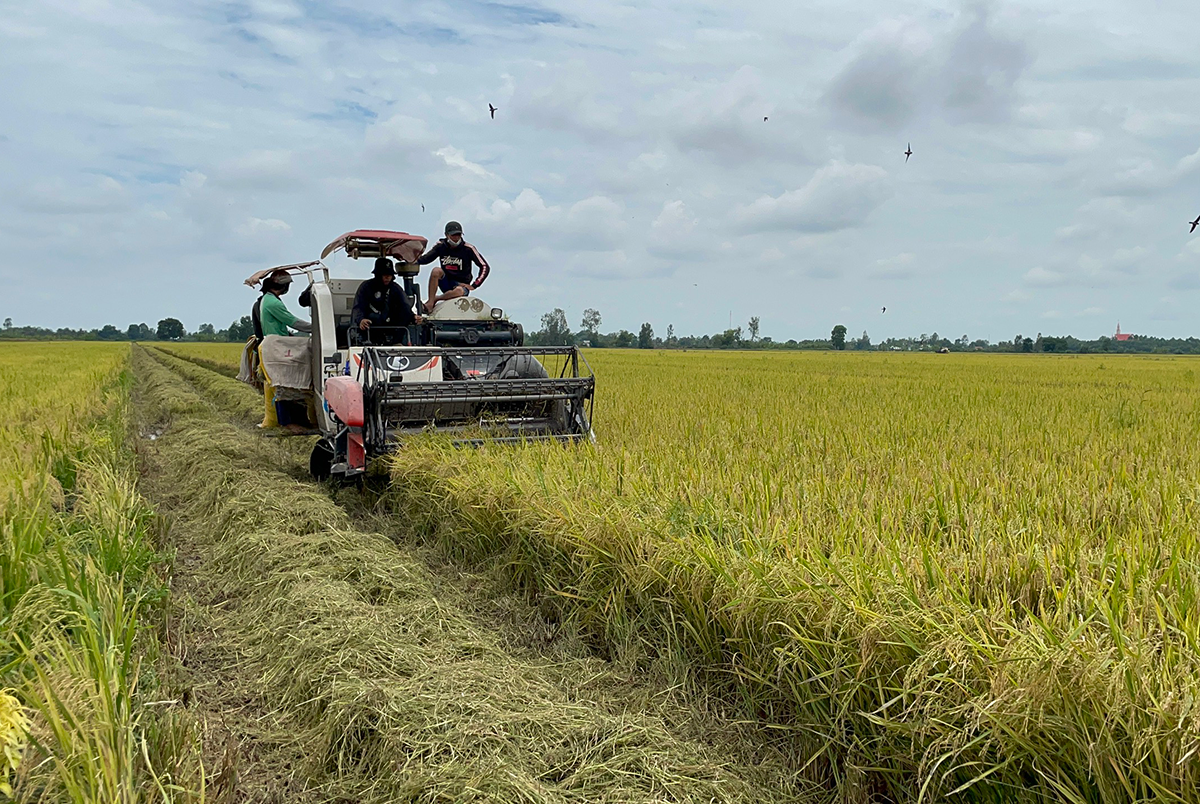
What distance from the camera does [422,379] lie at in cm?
666

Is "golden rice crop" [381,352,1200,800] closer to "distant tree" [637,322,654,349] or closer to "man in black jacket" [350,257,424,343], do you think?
"man in black jacket" [350,257,424,343]

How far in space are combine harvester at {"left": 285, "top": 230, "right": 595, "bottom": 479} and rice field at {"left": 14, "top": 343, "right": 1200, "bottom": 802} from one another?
1.55 ft

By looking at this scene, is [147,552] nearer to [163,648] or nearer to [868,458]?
[163,648]

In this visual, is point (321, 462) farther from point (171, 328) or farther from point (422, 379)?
point (171, 328)

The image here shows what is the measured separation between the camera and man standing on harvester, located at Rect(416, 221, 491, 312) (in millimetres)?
8172

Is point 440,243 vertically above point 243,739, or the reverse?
point 440,243

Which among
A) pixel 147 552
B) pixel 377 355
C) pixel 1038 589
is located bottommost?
pixel 147 552

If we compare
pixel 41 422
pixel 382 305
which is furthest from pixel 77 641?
pixel 41 422

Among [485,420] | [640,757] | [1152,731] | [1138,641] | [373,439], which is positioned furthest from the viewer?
[485,420]

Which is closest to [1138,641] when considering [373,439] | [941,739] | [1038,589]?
[941,739]

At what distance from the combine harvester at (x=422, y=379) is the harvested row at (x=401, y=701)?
144 centimetres

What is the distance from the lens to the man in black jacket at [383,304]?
25.0 feet

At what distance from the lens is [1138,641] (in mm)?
2072

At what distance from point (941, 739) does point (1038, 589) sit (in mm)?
1093
